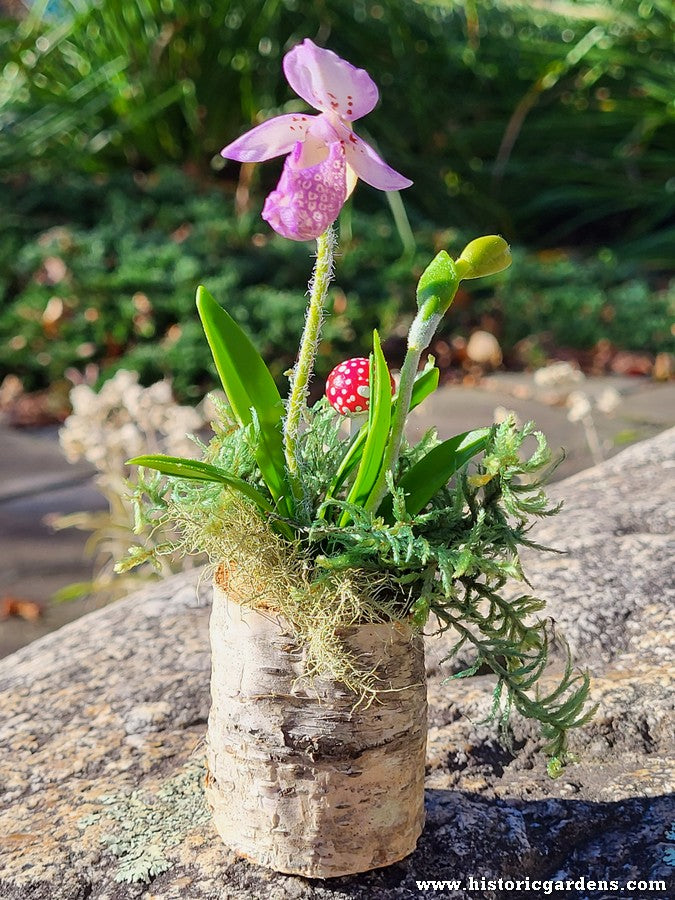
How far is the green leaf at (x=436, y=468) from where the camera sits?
1140 mm

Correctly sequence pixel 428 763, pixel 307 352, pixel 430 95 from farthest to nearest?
1. pixel 430 95
2. pixel 428 763
3. pixel 307 352

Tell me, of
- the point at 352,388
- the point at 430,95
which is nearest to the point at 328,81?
the point at 352,388

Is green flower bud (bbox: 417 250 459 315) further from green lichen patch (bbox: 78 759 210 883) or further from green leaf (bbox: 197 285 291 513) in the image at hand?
green lichen patch (bbox: 78 759 210 883)

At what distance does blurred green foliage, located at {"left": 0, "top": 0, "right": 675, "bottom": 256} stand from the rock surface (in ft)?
13.4

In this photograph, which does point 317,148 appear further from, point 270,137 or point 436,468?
point 436,468

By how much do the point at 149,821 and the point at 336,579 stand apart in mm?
493

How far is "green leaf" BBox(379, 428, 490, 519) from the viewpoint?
1.14 meters

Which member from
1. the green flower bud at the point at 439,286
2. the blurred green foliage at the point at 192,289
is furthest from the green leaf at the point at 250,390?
the blurred green foliage at the point at 192,289

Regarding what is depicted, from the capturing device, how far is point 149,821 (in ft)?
4.37

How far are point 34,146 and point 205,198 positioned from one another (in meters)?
0.94

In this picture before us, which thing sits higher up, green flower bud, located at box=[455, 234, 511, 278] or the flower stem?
green flower bud, located at box=[455, 234, 511, 278]

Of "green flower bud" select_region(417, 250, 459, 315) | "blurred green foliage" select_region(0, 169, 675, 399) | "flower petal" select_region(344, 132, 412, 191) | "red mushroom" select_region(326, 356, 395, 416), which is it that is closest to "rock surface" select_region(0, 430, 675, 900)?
"red mushroom" select_region(326, 356, 395, 416)

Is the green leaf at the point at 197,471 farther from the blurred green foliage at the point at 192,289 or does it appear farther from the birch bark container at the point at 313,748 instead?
the blurred green foliage at the point at 192,289

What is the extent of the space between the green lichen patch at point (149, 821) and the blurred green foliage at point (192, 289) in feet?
10.3
